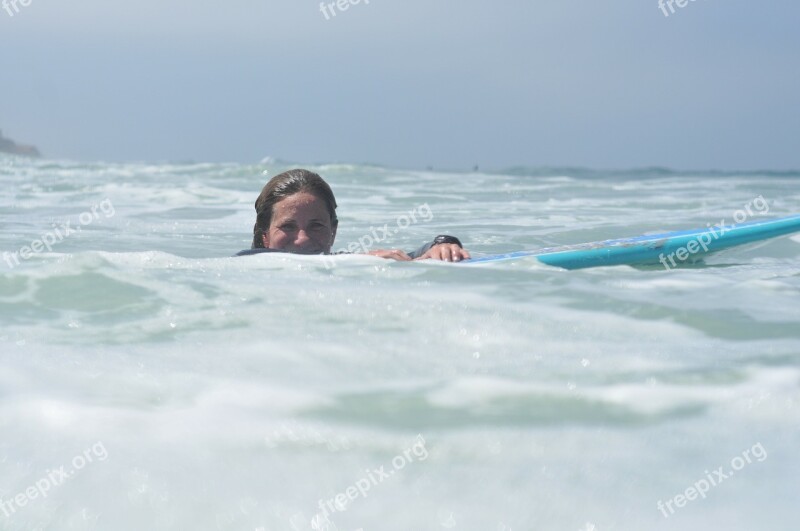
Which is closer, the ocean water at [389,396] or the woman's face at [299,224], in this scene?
the ocean water at [389,396]

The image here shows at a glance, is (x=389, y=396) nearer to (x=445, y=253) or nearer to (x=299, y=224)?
(x=445, y=253)

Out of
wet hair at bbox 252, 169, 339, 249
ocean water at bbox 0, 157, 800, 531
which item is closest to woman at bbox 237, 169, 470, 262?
wet hair at bbox 252, 169, 339, 249

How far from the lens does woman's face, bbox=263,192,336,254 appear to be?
182 inches

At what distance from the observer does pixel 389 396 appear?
242 cm

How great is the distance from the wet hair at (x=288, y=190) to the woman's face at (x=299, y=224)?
0.08 feet

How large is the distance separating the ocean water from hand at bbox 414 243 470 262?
39cm

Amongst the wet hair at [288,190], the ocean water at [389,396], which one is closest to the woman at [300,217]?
the wet hair at [288,190]

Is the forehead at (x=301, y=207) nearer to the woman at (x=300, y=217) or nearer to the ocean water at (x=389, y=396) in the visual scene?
the woman at (x=300, y=217)

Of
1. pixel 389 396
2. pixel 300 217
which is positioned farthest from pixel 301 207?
pixel 389 396

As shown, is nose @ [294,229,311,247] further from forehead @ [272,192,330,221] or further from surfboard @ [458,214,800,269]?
surfboard @ [458,214,800,269]

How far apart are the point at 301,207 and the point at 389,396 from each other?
7.66ft

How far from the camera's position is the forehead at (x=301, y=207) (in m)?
4.63

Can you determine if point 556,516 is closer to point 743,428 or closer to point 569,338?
point 743,428

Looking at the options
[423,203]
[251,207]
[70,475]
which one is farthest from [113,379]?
[423,203]
